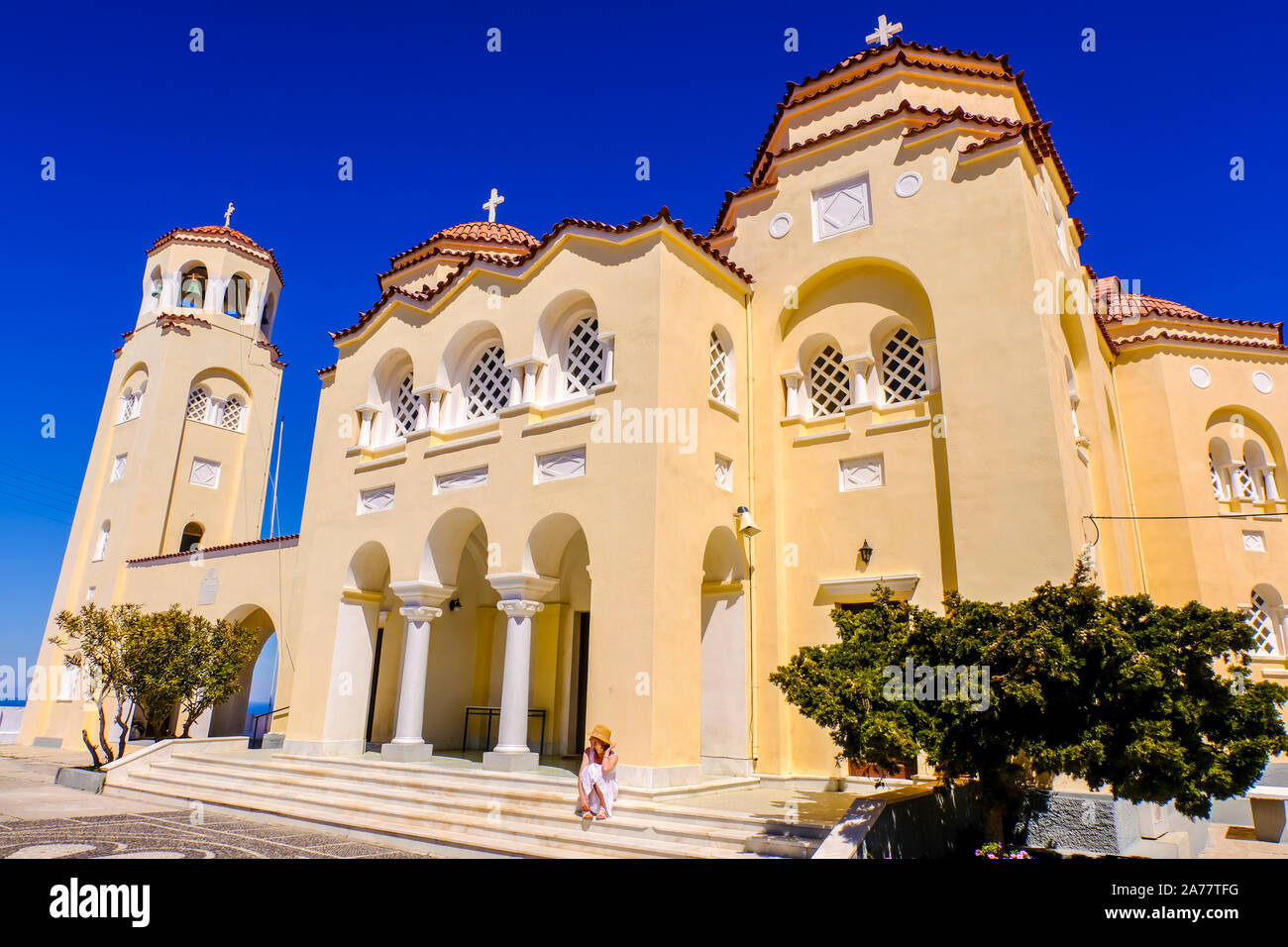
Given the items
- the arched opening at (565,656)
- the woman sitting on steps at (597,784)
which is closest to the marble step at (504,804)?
the woman sitting on steps at (597,784)

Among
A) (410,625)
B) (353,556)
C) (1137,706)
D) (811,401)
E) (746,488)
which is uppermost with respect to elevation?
(811,401)

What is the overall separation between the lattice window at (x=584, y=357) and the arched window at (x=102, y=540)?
1639cm

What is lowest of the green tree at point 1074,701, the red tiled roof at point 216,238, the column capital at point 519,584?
the green tree at point 1074,701

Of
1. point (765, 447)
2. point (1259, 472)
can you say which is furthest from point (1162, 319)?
point (765, 447)

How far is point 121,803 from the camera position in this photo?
1095cm

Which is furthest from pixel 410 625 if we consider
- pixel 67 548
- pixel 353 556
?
pixel 67 548

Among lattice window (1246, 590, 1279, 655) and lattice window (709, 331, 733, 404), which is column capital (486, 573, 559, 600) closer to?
lattice window (709, 331, 733, 404)

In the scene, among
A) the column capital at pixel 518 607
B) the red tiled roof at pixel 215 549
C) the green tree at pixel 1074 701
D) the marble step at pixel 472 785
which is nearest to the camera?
the green tree at pixel 1074 701

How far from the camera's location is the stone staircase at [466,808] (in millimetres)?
7441

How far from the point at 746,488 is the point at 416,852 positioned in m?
6.24

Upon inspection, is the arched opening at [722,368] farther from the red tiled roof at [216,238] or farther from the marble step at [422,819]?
the red tiled roof at [216,238]

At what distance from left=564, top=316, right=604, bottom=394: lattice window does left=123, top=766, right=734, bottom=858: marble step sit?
5621mm
